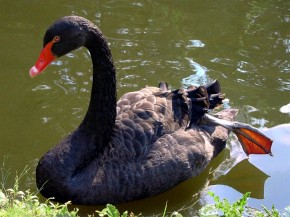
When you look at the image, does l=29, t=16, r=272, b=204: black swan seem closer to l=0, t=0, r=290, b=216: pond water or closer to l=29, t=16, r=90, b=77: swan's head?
l=29, t=16, r=90, b=77: swan's head

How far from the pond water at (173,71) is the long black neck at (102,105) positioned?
53 centimetres

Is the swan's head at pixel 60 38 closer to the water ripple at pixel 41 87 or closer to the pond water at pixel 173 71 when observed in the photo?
the pond water at pixel 173 71

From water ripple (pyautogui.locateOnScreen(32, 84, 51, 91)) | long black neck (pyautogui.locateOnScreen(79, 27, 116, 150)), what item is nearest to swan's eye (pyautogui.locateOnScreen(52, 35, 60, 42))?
long black neck (pyautogui.locateOnScreen(79, 27, 116, 150))

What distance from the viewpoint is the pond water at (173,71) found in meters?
4.81

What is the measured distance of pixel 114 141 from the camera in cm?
441

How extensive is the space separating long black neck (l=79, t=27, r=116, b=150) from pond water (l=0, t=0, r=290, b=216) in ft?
1.75

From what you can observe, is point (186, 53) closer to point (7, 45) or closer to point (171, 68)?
point (171, 68)

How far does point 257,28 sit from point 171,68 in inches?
63.0

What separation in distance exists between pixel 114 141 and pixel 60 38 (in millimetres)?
883

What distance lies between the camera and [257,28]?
7.19 m

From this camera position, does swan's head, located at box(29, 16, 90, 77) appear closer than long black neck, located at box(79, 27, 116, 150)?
Yes

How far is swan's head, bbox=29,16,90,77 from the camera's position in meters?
4.00

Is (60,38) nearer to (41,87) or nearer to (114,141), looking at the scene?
(114,141)

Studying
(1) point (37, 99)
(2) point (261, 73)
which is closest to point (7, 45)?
(1) point (37, 99)
